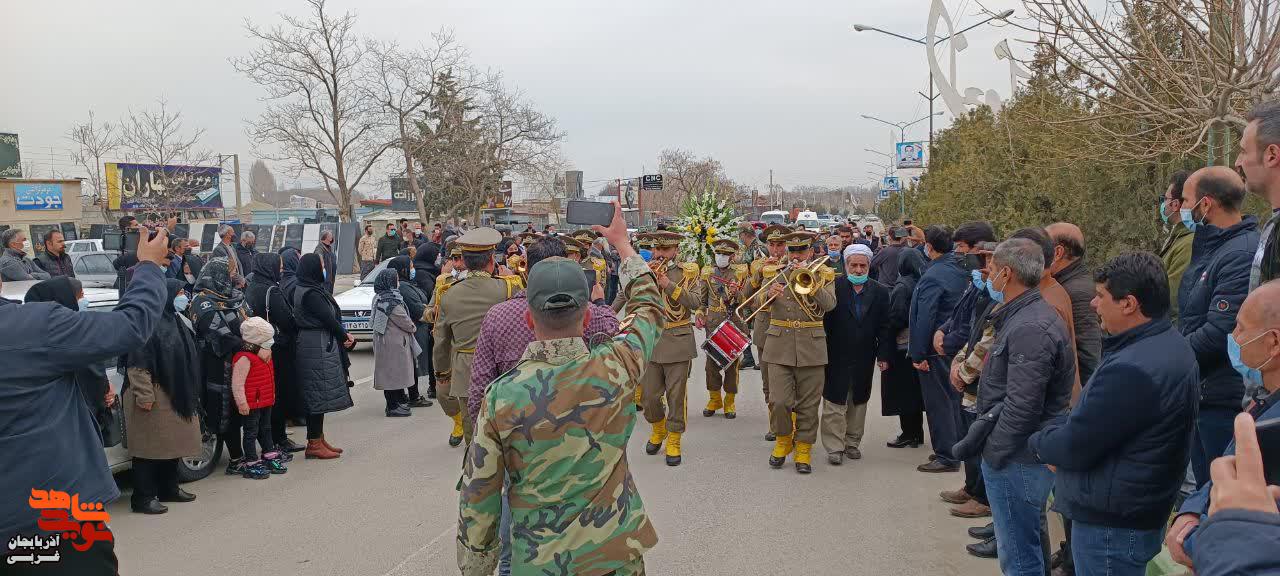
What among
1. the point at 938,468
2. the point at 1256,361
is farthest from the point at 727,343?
the point at 1256,361

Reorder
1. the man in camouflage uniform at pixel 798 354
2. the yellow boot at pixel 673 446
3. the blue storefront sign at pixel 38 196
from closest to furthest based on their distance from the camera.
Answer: the man in camouflage uniform at pixel 798 354, the yellow boot at pixel 673 446, the blue storefront sign at pixel 38 196

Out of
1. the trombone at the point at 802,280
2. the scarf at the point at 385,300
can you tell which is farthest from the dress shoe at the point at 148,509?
the trombone at the point at 802,280

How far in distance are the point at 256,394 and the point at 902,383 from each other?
19.4 feet

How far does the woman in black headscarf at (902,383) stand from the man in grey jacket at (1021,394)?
3501mm

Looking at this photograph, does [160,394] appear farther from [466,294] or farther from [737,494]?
[737,494]

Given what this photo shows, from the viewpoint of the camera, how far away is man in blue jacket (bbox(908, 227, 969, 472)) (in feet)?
22.1

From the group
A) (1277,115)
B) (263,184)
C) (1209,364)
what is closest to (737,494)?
(1209,364)

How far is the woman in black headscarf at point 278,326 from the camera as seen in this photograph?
749 cm

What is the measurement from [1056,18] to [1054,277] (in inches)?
125

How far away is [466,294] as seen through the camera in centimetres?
631

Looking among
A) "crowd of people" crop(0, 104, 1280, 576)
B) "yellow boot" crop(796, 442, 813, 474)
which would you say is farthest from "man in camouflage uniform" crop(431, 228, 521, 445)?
"yellow boot" crop(796, 442, 813, 474)

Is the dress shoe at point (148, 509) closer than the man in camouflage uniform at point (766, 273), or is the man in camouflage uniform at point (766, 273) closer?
the dress shoe at point (148, 509)

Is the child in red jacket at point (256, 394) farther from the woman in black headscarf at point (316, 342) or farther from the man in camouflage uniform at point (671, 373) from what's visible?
the man in camouflage uniform at point (671, 373)

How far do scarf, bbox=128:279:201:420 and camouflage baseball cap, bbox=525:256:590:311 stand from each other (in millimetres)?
4599
